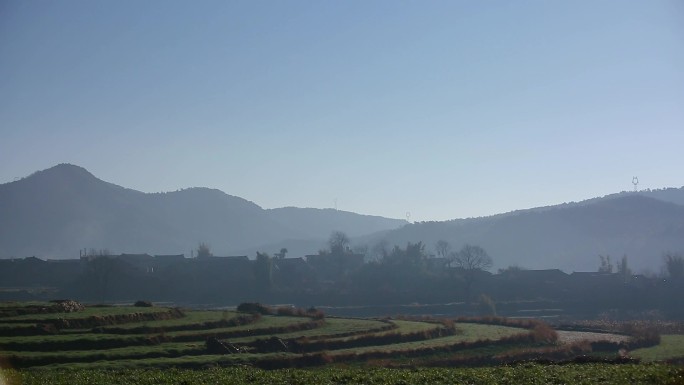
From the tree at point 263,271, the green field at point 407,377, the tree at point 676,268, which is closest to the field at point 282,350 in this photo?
the green field at point 407,377

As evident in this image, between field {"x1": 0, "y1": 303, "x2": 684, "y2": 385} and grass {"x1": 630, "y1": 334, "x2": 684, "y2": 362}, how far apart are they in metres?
0.07

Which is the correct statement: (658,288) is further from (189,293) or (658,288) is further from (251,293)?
(189,293)

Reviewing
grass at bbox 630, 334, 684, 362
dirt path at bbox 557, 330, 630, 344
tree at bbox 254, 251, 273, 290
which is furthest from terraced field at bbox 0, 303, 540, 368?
tree at bbox 254, 251, 273, 290

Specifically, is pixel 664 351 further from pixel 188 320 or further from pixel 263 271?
pixel 263 271

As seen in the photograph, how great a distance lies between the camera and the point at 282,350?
47.4m

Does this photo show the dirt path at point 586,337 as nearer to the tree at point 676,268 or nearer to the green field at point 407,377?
the green field at point 407,377

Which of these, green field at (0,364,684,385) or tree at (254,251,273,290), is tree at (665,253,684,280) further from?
green field at (0,364,684,385)

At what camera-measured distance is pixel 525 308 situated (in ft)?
342

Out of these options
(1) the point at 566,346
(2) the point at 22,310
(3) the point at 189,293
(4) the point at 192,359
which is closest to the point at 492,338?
(1) the point at 566,346

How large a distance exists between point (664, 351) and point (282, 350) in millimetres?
24301

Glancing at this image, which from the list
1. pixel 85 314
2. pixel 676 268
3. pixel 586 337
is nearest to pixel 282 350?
pixel 85 314

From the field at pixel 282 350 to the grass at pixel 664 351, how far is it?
0.07 metres

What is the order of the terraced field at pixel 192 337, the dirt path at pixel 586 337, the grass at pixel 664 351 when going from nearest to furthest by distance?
1. the terraced field at pixel 192 337
2. the grass at pixel 664 351
3. the dirt path at pixel 586 337

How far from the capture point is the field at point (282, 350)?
1111 inches
